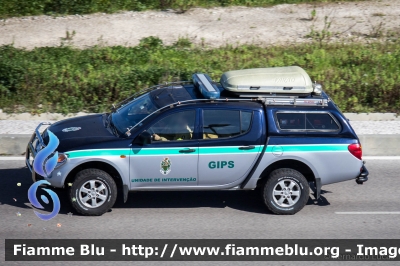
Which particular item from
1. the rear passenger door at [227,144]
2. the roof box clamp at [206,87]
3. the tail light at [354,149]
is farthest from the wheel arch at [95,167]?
the tail light at [354,149]

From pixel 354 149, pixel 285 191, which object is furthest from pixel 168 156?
pixel 354 149

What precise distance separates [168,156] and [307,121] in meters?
2.02

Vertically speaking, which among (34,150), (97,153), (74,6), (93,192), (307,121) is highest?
(74,6)

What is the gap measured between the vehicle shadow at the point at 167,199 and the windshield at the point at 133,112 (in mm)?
1145

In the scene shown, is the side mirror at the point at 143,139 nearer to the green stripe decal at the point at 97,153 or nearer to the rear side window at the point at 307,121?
the green stripe decal at the point at 97,153

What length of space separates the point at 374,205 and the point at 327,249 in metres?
1.83

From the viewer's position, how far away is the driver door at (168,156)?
8.73m

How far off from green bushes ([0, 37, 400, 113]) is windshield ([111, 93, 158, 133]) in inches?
144

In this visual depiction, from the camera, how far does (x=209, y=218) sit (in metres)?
8.98

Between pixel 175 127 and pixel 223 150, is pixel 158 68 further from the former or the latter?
pixel 223 150

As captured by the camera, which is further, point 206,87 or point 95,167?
point 206,87

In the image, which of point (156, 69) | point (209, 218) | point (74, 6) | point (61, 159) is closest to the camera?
point (61, 159)

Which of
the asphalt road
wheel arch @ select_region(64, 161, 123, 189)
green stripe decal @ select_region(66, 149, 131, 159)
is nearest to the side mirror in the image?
green stripe decal @ select_region(66, 149, 131, 159)

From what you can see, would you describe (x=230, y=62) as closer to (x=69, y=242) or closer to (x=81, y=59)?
(x=81, y=59)
